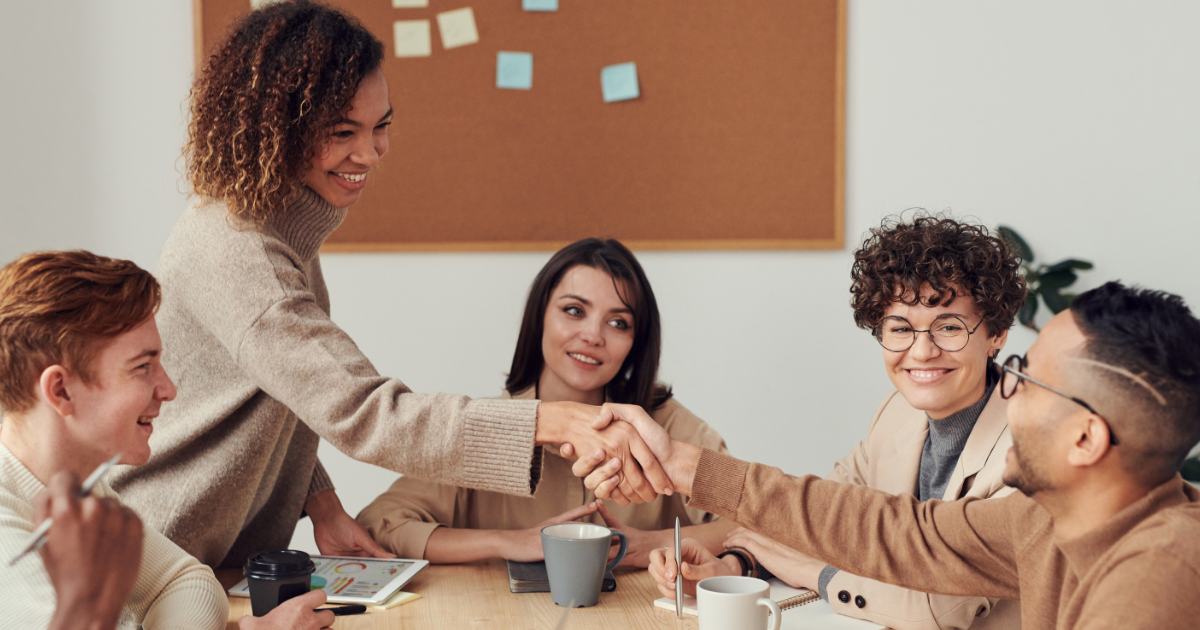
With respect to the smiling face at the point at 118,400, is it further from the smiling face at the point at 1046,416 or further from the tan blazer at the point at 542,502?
the smiling face at the point at 1046,416

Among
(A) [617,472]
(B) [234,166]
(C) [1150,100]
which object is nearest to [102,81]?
(B) [234,166]

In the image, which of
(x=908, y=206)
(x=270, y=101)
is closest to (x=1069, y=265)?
(x=908, y=206)

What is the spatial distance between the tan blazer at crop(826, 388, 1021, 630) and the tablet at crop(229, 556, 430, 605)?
0.62 metres

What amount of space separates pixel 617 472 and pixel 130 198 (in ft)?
5.69

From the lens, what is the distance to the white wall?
2.62m

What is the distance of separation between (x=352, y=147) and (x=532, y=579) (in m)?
0.71

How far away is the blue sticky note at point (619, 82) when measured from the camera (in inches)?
102

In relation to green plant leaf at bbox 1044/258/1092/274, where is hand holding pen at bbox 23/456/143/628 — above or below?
below

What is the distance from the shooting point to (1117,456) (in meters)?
0.94

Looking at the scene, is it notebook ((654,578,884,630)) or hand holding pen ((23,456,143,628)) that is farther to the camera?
notebook ((654,578,884,630))

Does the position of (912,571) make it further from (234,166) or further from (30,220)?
(30,220)

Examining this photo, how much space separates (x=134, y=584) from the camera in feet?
3.31

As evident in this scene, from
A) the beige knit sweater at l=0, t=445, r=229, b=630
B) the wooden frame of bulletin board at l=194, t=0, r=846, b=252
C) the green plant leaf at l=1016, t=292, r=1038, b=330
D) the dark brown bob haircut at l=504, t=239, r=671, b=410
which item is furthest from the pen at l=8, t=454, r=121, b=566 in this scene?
the green plant leaf at l=1016, t=292, r=1038, b=330

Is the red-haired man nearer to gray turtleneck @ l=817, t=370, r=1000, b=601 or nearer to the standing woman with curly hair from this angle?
the standing woman with curly hair
